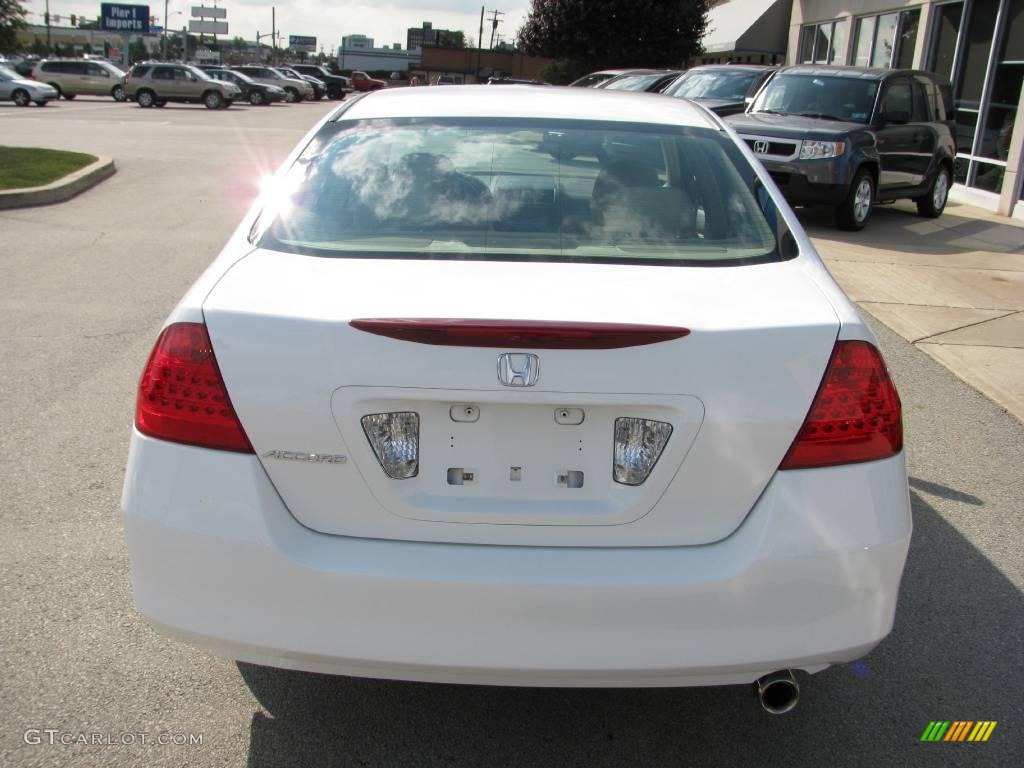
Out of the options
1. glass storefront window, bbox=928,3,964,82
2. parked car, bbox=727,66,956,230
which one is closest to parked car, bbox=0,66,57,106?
glass storefront window, bbox=928,3,964,82

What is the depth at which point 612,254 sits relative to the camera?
108 inches

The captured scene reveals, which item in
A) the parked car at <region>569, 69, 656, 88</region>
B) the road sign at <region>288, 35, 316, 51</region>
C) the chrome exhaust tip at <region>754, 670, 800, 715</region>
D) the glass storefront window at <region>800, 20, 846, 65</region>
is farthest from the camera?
the road sign at <region>288, 35, 316, 51</region>

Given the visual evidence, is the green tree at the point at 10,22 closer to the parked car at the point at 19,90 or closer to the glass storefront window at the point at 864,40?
the glass storefront window at the point at 864,40

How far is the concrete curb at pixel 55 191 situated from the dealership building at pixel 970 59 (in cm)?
1297

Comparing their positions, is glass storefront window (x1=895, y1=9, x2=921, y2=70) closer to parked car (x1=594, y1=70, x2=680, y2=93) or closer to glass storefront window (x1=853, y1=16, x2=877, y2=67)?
glass storefront window (x1=853, y1=16, x2=877, y2=67)

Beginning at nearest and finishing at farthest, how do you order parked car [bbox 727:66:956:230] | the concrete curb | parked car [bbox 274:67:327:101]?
the concrete curb, parked car [bbox 727:66:956:230], parked car [bbox 274:67:327:101]

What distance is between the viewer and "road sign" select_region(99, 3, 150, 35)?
91938mm

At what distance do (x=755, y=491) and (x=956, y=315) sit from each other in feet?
22.6

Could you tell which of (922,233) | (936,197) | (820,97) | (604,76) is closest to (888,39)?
(604,76)

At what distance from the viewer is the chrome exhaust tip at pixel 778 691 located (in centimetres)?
243

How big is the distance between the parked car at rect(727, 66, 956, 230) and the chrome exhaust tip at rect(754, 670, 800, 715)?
34.5 ft

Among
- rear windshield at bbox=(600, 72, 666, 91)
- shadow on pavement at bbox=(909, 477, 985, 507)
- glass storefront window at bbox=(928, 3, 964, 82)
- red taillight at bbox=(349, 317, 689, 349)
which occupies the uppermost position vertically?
glass storefront window at bbox=(928, 3, 964, 82)

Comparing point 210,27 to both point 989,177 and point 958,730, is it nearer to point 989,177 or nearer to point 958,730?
point 989,177

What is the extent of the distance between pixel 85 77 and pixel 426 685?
50.2 m
